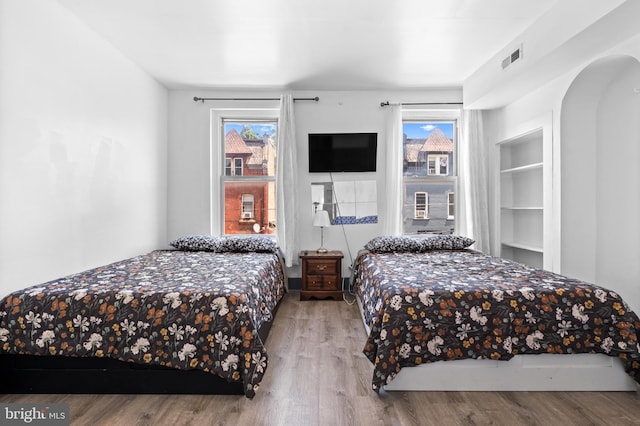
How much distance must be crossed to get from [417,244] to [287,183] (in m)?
1.62

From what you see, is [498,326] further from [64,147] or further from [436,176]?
[64,147]

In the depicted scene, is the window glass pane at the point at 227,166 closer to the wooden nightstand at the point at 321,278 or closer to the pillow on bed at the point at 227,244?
the pillow on bed at the point at 227,244

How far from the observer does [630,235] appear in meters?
2.77

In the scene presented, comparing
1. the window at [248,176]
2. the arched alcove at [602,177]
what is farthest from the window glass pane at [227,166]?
the arched alcove at [602,177]

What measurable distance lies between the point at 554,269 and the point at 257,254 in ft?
9.13

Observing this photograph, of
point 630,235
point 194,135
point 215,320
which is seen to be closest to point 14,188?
point 215,320

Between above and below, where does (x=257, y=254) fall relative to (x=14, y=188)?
below

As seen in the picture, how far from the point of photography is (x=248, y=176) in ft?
14.7

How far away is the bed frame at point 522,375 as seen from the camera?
2025 mm

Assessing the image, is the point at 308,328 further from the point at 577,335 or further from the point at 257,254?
the point at 577,335

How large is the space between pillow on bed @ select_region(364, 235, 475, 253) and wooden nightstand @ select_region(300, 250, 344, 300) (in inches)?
17.9

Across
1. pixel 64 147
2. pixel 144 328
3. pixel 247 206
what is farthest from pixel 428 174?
pixel 64 147

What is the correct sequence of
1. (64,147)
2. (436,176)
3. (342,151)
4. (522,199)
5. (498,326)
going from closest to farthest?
(498,326)
(64,147)
(522,199)
(342,151)
(436,176)

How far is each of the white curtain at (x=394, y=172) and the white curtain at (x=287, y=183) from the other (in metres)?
1.11
